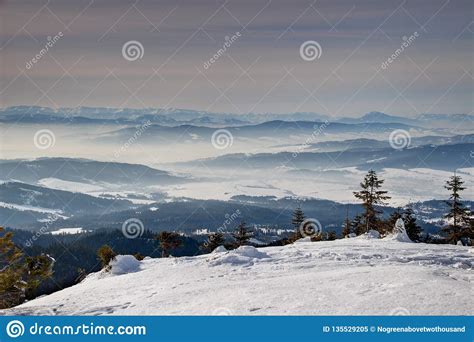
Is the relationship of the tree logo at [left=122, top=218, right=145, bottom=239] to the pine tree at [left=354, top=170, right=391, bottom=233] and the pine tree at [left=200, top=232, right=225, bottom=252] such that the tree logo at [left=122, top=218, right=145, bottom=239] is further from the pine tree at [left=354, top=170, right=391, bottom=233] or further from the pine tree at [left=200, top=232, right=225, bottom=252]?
the pine tree at [left=354, top=170, right=391, bottom=233]

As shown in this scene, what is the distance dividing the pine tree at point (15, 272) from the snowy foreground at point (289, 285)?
32.5 inches

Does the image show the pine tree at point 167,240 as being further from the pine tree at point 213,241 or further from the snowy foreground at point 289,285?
the snowy foreground at point 289,285

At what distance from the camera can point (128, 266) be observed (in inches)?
857

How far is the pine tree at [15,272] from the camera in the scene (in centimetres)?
1630

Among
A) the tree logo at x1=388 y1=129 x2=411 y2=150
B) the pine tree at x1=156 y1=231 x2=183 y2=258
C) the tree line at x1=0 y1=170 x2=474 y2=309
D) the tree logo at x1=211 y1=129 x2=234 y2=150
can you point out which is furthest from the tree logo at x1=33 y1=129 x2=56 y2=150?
the tree logo at x1=388 y1=129 x2=411 y2=150

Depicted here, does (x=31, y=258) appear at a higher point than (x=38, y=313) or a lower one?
higher

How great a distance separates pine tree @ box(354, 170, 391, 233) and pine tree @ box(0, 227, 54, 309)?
41.5 metres

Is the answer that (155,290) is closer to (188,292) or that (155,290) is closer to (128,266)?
(188,292)

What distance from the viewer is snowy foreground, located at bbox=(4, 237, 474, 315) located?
12414mm
